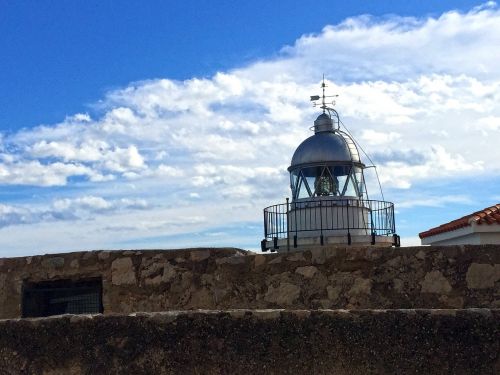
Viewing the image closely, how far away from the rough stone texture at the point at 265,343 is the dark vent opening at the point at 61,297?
6.41 ft

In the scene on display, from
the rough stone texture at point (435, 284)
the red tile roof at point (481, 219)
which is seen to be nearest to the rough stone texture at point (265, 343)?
the rough stone texture at point (435, 284)

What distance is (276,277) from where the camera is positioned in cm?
494

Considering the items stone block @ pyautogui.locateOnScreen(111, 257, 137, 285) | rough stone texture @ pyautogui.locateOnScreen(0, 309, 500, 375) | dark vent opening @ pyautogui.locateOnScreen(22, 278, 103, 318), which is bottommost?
rough stone texture @ pyautogui.locateOnScreen(0, 309, 500, 375)

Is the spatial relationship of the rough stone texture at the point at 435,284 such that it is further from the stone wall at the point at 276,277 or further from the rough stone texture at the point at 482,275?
the rough stone texture at the point at 482,275

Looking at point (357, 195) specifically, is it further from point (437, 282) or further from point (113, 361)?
point (113, 361)


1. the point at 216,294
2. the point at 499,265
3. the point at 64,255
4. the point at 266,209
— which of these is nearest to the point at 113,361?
the point at 216,294

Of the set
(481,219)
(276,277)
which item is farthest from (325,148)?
(276,277)

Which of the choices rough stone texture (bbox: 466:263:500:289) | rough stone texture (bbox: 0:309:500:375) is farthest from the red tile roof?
rough stone texture (bbox: 0:309:500:375)

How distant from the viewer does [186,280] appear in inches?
207

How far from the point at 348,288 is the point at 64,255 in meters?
2.22

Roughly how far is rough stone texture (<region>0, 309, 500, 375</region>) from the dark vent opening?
6.41 feet

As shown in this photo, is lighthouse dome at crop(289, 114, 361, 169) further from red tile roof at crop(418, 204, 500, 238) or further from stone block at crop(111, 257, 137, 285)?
stone block at crop(111, 257, 137, 285)

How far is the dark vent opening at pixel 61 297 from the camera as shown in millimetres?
5652

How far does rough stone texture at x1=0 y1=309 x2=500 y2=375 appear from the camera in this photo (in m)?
3.31
